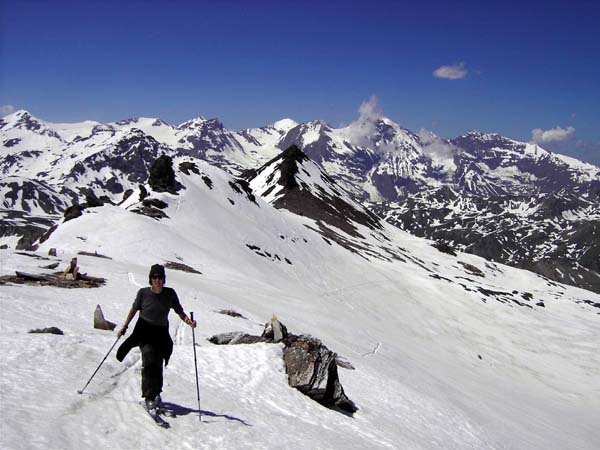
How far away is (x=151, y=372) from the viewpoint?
11305mm

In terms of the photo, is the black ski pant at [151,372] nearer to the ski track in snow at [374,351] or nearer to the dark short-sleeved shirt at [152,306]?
the dark short-sleeved shirt at [152,306]

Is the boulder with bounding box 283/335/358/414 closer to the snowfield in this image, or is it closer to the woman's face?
the snowfield

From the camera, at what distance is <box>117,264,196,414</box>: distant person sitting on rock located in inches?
446

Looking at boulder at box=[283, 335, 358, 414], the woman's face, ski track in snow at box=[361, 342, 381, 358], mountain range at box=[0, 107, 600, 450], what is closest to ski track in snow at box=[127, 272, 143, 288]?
mountain range at box=[0, 107, 600, 450]

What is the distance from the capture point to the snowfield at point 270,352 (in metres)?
11.6

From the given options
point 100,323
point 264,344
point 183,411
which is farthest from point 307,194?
point 183,411

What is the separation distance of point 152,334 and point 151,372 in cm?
93

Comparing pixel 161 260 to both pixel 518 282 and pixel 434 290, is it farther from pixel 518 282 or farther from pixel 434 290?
pixel 518 282

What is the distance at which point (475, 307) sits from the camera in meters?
85.2

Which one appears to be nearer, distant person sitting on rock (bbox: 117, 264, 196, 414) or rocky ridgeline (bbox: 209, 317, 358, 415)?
distant person sitting on rock (bbox: 117, 264, 196, 414)

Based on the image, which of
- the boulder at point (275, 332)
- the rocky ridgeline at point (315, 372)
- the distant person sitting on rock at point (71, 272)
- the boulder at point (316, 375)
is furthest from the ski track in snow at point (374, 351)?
the distant person sitting on rock at point (71, 272)

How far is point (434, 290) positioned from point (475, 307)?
8061mm

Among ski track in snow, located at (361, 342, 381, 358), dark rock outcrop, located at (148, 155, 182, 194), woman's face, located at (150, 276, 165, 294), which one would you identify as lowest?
ski track in snow, located at (361, 342, 381, 358)

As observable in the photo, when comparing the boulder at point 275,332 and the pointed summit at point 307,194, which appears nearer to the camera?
the boulder at point 275,332
